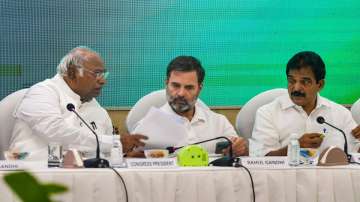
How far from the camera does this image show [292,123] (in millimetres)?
3408

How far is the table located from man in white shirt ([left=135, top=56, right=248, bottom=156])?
990 mm

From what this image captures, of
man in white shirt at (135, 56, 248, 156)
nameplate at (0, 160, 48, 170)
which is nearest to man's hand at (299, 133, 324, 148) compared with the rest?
man in white shirt at (135, 56, 248, 156)

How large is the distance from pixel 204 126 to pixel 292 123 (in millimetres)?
473

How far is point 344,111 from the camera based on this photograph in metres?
3.49

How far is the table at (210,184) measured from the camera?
2074 mm

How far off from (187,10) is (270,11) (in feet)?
1.94

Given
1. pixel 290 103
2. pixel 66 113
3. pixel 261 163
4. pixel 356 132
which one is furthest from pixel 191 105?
pixel 261 163

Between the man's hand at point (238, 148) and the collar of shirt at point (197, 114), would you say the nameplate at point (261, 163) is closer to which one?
the man's hand at point (238, 148)

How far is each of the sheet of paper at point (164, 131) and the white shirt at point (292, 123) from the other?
0.62 metres

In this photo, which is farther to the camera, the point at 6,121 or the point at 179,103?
the point at 179,103

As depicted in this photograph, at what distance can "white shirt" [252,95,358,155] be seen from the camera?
10.9 feet

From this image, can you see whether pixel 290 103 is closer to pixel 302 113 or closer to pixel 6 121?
pixel 302 113

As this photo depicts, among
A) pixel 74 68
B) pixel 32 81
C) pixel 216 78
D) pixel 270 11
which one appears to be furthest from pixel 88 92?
pixel 270 11

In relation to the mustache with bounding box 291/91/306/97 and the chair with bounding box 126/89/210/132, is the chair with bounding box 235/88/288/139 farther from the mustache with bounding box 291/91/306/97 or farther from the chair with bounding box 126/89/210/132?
the chair with bounding box 126/89/210/132
